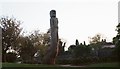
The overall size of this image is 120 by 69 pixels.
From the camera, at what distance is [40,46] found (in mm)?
56719

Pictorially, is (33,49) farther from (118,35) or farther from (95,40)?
(118,35)

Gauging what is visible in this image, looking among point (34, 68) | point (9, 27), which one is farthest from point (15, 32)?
point (34, 68)

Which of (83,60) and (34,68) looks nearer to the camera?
(34,68)

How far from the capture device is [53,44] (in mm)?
23109

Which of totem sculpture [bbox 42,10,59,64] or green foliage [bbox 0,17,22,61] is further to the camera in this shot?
green foliage [bbox 0,17,22,61]

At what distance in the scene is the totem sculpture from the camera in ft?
75.3

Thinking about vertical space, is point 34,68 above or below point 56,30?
below

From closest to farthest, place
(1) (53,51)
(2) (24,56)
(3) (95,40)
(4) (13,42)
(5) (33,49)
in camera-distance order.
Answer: (1) (53,51), (4) (13,42), (2) (24,56), (5) (33,49), (3) (95,40)

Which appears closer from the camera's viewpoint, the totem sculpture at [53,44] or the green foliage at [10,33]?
the totem sculpture at [53,44]

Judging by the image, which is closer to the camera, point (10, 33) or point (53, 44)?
point (53, 44)

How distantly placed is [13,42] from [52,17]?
64.8 ft

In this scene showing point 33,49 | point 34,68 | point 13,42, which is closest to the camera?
point 34,68

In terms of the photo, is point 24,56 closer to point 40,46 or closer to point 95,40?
point 40,46

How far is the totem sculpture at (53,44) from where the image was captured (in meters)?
22.9
